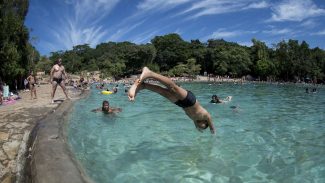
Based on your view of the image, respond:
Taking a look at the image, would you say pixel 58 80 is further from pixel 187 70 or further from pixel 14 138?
pixel 187 70

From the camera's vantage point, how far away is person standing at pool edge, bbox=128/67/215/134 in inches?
225

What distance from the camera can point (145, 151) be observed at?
8.00 m

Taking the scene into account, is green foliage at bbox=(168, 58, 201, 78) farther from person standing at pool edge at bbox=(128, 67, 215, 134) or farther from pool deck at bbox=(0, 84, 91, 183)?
person standing at pool edge at bbox=(128, 67, 215, 134)

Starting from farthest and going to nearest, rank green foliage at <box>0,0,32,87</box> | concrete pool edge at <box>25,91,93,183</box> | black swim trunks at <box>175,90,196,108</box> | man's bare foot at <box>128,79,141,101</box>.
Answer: green foliage at <box>0,0,32,87</box> < black swim trunks at <box>175,90,196,108</box> < man's bare foot at <box>128,79,141,101</box> < concrete pool edge at <box>25,91,93,183</box>

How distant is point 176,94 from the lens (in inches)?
248

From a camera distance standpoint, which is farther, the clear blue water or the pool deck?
the clear blue water

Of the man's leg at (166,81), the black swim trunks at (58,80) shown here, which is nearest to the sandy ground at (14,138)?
the man's leg at (166,81)

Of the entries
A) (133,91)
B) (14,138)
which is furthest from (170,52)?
(133,91)

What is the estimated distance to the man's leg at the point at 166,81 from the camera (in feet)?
18.6

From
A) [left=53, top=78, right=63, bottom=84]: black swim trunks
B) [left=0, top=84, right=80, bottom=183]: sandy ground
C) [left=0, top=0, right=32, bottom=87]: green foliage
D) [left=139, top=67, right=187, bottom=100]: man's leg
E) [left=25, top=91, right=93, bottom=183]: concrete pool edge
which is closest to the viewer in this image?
[left=25, top=91, right=93, bottom=183]: concrete pool edge

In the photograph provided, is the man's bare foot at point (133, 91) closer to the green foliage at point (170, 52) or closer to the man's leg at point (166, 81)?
the man's leg at point (166, 81)

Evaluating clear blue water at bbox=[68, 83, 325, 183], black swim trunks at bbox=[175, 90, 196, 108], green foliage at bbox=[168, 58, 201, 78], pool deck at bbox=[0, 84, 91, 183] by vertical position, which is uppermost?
green foliage at bbox=[168, 58, 201, 78]

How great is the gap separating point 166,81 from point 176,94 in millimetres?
429

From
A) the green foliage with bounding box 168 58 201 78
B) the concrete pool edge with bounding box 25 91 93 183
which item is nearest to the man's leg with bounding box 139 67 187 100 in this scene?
the concrete pool edge with bounding box 25 91 93 183
